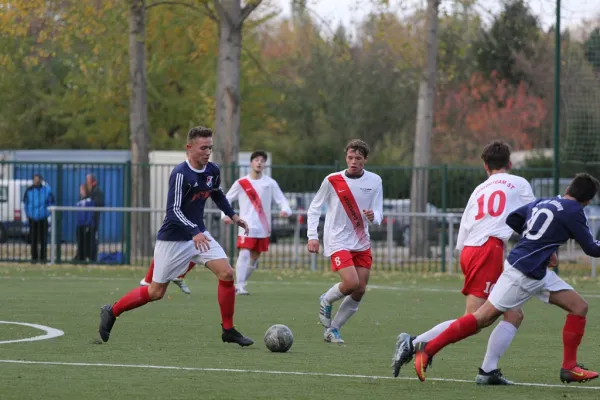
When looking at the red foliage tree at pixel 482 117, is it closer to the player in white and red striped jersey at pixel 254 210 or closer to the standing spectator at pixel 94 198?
the standing spectator at pixel 94 198

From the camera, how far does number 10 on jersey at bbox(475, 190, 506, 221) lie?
9969 millimetres

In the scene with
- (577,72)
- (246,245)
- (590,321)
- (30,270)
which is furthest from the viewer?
(577,72)

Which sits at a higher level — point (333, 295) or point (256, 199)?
point (256, 199)

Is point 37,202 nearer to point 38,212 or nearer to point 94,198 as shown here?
point 38,212

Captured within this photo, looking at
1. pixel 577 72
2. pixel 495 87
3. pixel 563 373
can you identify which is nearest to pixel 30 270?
pixel 577 72

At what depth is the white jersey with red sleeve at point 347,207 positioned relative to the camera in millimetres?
12703

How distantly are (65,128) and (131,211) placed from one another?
19.5m

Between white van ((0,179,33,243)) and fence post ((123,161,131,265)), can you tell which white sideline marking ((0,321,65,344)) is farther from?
white van ((0,179,33,243))

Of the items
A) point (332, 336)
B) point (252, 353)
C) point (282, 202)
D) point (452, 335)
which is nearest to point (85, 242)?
point (282, 202)

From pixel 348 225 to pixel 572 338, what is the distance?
3.82 m

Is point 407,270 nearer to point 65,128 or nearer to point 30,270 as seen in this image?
point 30,270

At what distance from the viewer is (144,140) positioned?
29.6 metres

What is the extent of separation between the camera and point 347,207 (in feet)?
Answer: 41.6

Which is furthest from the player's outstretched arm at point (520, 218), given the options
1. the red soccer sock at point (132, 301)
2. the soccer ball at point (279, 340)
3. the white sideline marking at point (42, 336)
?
the white sideline marking at point (42, 336)
